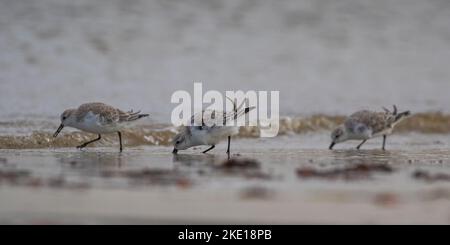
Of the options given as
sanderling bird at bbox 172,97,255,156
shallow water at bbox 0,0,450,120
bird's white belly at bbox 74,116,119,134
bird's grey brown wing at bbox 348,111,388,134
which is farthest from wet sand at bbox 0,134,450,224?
shallow water at bbox 0,0,450,120

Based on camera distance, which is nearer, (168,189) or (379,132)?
(168,189)

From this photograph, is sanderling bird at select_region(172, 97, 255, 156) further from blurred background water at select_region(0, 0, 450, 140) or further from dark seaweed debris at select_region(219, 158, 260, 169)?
blurred background water at select_region(0, 0, 450, 140)

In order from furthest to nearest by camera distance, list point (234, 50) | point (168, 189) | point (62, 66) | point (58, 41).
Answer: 1. point (234, 50)
2. point (58, 41)
3. point (62, 66)
4. point (168, 189)

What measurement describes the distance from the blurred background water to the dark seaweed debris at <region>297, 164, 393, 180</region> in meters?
4.36

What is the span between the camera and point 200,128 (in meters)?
9.91

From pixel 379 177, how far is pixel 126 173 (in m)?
2.24

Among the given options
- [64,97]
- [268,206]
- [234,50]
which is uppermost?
[234,50]

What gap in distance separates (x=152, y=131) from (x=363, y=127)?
270cm

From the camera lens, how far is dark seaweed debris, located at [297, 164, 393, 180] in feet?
25.9

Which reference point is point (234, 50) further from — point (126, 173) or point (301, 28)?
point (126, 173)

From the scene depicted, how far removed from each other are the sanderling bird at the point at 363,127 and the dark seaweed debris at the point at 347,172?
2652 millimetres

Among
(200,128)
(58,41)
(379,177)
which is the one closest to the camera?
(379,177)

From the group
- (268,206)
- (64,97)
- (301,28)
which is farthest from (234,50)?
(268,206)

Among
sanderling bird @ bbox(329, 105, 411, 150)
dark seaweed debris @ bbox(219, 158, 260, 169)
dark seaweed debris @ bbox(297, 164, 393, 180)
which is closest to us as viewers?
dark seaweed debris @ bbox(297, 164, 393, 180)
